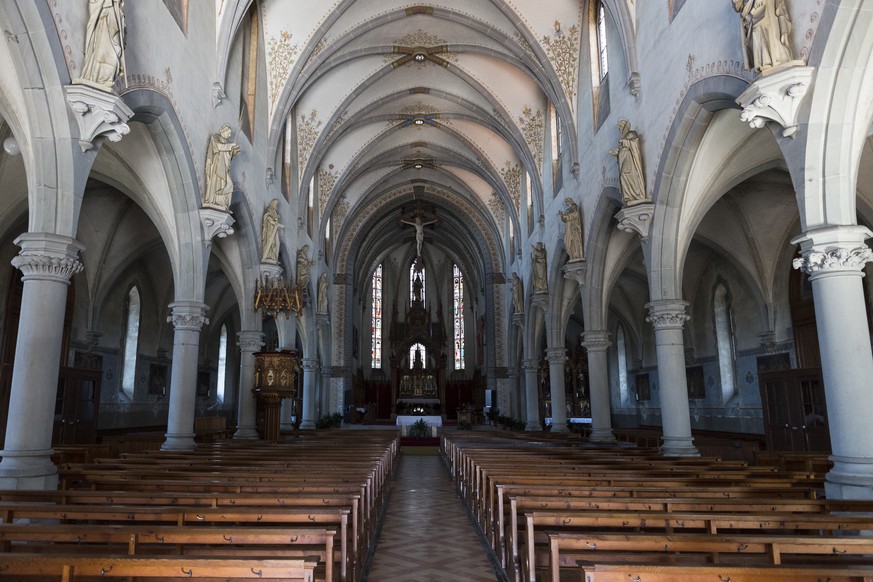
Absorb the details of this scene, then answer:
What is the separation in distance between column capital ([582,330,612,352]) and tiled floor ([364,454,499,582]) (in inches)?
215

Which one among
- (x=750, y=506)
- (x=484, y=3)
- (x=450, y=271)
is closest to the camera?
(x=750, y=506)

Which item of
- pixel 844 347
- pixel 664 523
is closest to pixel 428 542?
pixel 664 523

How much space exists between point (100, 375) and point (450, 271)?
31.8m

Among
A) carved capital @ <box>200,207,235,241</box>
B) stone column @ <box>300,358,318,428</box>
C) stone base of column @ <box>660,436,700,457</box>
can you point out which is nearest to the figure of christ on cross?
stone column @ <box>300,358,318,428</box>

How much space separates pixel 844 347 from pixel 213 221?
10546 millimetres

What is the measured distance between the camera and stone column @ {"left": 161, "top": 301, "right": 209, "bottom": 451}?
11133 millimetres

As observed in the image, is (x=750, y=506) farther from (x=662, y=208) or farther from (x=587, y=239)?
(x=587, y=239)

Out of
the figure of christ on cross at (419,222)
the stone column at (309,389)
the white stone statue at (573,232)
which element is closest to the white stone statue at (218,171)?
the white stone statue at (573,232)

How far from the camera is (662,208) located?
1097 centimetres

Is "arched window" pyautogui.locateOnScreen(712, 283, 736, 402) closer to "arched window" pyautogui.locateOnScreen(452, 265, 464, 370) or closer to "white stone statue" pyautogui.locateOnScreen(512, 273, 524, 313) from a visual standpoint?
"white stone statue" pyautogui.locateOnScreen(512, 273, 524, 313)

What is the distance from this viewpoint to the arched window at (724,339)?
18.3 m

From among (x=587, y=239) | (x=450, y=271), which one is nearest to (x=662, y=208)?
(x=587, y=239)

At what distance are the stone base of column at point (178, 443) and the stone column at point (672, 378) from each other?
885 cm

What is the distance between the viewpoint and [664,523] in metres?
4.20
